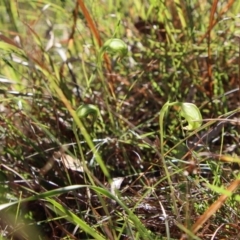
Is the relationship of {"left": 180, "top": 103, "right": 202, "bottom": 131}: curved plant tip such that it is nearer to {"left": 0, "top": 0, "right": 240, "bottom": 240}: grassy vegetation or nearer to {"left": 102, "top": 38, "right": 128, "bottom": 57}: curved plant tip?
{"left": 0, "top": 0, "right": 240, "bottom": 240}: grassy vegetation

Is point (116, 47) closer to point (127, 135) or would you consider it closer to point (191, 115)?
point (191, 115)

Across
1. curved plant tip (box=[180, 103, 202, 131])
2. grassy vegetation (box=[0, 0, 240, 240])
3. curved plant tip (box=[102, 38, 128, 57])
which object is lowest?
grassy vegetation (box=[0, 0, 240, 240])

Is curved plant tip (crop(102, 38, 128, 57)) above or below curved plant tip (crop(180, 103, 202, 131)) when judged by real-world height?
above

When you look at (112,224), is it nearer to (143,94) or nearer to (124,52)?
(124,52)

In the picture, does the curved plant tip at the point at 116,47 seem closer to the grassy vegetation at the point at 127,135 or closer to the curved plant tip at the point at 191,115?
the grassy vegetation at the point at 127,135

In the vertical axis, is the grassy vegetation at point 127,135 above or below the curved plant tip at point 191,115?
below

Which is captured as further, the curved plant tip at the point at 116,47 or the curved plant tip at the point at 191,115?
the curved plant tip at the point at 116,47

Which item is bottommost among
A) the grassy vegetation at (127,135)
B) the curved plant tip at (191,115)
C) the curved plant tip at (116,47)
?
the grassy vegetation at (127,135)

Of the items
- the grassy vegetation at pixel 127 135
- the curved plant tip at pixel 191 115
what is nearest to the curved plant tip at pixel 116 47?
the grassy vegetation at pixel 127 135

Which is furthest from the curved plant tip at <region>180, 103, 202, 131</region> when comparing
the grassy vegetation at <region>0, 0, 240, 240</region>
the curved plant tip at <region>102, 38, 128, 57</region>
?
the curved plant tip at <region>102, 38, 128, 57</region>

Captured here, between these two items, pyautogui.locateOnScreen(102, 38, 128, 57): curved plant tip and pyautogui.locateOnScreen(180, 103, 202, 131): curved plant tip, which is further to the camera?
pyautogui.locateOnScreen(102, 38, 128, 57): curved plant tip
